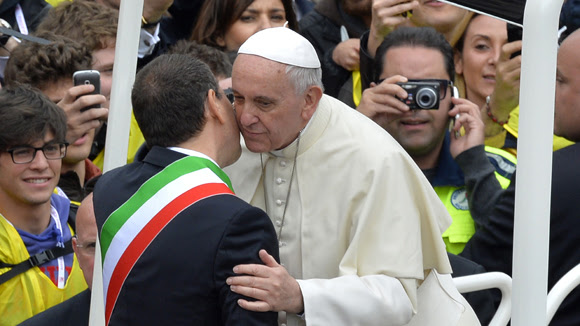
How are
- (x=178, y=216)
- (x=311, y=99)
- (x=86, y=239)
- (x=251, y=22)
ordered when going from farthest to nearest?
(x=251, y=22) < (x=86, y=239) < (x=311, y=99) < (x=178, y=216)

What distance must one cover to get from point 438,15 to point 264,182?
2326 mm

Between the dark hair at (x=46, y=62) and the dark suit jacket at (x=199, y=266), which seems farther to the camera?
the dark hair at (x=46, y=62)

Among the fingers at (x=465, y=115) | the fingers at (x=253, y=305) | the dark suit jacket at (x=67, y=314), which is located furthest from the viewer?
the fingers at (x=465, y=115)

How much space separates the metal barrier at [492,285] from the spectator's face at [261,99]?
2.61 feet

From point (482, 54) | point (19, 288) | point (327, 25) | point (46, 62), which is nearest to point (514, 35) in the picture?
point (482, 54)

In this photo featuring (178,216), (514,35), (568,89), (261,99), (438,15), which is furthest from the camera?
(438,15)

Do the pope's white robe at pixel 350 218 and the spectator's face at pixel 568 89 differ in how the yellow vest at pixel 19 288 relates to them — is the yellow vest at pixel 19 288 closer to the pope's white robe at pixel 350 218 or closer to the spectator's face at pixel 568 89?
the pope's white robe at pixel 350 218

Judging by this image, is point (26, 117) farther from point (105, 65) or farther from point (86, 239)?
point (105, 65)

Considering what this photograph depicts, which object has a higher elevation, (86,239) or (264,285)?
(264,285)

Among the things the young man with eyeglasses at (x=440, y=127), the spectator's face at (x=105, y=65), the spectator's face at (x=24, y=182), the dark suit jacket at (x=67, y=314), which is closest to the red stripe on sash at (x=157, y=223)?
the dark suit jacket at (x=67, y=314)

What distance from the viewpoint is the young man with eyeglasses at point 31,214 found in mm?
3562

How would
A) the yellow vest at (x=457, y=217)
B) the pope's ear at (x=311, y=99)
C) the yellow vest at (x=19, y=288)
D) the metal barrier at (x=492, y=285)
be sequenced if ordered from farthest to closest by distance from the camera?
the yellow vest at (x=457, y=217), the yellow vest at (x=19, y=288), the metal barrier at (x=492, y=285), the pope's ear at (x=311, y=99)

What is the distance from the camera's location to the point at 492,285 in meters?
3.11

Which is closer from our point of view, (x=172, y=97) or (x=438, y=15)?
(x=172, y=97)
